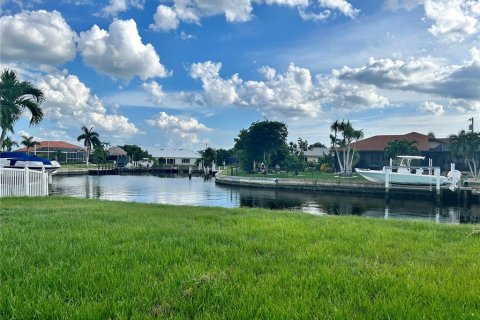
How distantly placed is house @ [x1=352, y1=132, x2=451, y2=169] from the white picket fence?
172 ft

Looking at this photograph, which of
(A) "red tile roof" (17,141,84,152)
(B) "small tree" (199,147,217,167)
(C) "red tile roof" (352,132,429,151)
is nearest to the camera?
(C) "red tile roof" (352,132,429,151)

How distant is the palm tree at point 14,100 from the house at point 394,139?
50511 millimetres

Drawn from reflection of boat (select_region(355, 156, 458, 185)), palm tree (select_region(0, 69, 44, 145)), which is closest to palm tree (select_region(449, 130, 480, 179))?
reflection of boat (select_region(355, 156, 458, 185))

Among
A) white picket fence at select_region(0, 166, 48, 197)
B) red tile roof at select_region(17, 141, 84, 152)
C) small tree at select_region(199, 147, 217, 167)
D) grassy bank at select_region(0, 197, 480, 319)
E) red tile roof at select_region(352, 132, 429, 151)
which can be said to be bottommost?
grassy bank at select_region(0, 197, 480, 319)

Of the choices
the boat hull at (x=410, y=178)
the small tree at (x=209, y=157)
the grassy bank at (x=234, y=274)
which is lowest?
the boat hull at (x=410, y=178)

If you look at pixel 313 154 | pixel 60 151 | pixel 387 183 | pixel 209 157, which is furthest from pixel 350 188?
pixel 60 151

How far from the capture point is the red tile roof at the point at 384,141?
63.5 m

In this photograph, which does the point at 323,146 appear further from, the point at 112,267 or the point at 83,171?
the point at 112,267

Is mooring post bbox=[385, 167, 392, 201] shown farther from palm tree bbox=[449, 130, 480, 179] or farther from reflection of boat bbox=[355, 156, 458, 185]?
palm tree bbox=[449, 130, 480, 179]

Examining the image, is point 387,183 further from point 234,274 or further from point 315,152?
point 315,152

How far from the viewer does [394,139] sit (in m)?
64.3

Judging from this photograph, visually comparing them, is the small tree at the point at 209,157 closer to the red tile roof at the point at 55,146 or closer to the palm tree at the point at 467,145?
the red tile roof at the point at 55,146

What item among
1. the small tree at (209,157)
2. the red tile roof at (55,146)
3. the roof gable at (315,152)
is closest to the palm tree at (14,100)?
the small tree at (209,157)

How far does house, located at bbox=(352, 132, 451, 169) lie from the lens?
60656 millimetres
